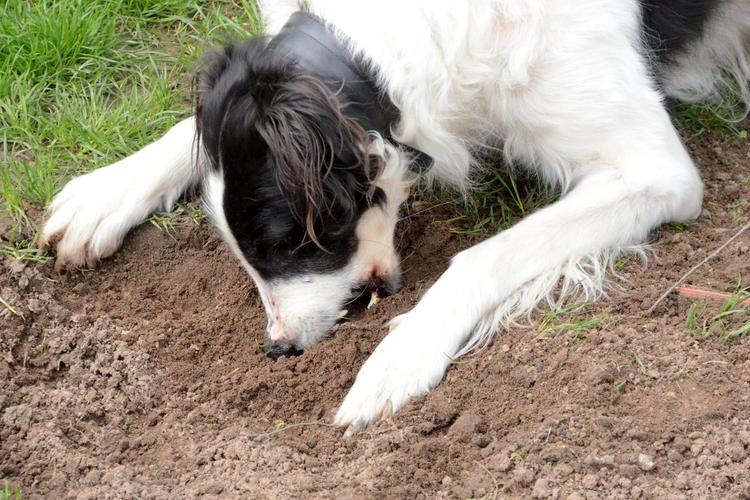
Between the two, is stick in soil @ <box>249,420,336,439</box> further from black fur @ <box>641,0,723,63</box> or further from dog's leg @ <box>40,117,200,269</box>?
black fur @ <box>641,0,723,63</box>

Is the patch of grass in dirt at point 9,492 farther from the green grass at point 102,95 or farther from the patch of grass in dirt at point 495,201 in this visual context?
the patch of grass in dirt at point 495,201

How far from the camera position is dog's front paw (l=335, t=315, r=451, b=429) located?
325 centimetres

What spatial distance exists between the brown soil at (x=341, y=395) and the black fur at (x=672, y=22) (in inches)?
25.9

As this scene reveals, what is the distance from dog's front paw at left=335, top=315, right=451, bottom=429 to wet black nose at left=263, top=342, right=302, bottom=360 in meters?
0.35

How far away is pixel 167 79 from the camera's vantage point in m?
4.96

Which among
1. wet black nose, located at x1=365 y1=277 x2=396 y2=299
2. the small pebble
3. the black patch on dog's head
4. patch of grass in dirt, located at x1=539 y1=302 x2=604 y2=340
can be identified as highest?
the black patch on dog's head

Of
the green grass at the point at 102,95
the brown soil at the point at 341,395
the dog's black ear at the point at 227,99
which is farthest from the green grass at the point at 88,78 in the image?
the dog's black ear at the point at 227,99

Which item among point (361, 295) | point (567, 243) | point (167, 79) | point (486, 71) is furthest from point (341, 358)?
point (167, 79)

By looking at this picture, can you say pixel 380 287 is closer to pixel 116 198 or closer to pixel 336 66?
pixel 336 66

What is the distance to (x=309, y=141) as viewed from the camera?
3.21 metres

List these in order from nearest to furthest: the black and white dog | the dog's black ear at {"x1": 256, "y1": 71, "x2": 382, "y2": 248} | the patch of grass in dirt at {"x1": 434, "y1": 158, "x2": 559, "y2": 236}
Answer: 1. the dog's black ear at {"x1": 256, "y1": 71, "x2": 382, "y2": 248}
2. the black and white dog
3. the patch of grass in dirt at {"x1": 434, "y1": 158, "x2": 559, "y2": 236}

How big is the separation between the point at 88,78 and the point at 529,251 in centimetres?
262

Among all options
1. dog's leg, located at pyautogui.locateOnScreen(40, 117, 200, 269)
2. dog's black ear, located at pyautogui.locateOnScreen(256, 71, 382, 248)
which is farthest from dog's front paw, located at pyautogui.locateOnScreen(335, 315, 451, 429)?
dog's leg, located at pyautogui.locateOnScreen(40, 117, 200, 269)

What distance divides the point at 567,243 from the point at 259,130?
129 cm
